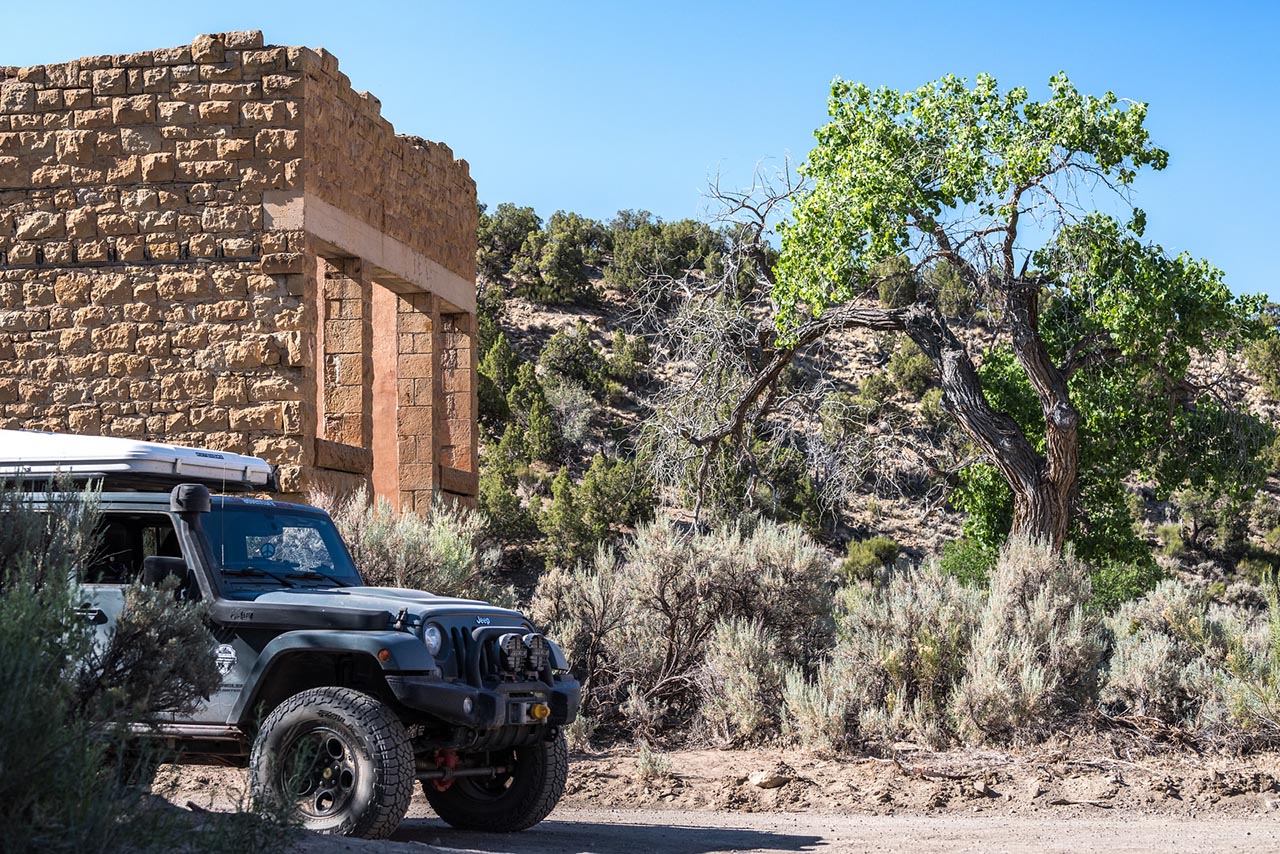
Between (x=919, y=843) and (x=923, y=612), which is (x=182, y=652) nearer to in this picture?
(x=919, y=843)

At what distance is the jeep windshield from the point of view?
7746 millimetres

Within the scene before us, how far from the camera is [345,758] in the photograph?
7.04 metres

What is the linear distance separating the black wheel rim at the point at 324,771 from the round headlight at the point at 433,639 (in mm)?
628

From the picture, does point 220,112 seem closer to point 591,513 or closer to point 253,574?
point 253,574

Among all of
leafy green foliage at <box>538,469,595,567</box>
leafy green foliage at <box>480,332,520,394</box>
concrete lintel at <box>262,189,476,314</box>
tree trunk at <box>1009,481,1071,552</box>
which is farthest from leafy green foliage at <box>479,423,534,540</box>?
tree trunk at <box>1009,481,1071,552</box>

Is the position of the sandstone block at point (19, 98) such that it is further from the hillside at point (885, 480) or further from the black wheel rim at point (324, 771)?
the hillside at point (885, 480)

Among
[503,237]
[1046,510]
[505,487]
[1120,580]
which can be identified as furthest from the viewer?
[503,237]

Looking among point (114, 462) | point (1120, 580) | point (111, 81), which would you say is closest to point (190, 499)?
point (114, 462)

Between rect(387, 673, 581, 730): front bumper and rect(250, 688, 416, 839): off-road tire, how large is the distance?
157 mm

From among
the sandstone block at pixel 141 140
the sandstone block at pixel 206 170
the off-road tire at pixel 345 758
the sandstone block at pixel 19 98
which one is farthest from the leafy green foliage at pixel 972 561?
the off-road tire at pixel 345 758

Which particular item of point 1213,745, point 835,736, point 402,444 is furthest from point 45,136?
point 1213,745

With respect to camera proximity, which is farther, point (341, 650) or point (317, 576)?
point (317, 576)

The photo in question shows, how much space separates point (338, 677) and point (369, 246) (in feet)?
25.8

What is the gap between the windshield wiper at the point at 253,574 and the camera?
7688mm
